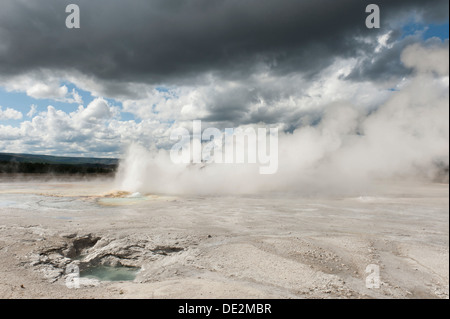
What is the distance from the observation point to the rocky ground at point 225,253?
22.7 feet

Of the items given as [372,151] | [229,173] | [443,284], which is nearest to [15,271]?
[443,284]

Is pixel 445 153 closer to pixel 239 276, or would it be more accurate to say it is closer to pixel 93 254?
pixel 239 276

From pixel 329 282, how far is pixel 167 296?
4375 mm

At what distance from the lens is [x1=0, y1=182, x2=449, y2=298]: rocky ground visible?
692 centimetres

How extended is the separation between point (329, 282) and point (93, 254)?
8.08m

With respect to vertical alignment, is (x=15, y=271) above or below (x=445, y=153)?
below

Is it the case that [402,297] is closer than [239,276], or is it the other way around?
[402,297]

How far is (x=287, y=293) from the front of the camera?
6648 millimetres

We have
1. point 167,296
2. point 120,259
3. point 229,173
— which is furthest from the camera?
point 229,173

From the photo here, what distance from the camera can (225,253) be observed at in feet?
31.1

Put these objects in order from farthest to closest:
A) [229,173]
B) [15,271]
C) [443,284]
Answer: [229,173]
[15,271]
[443,284]
